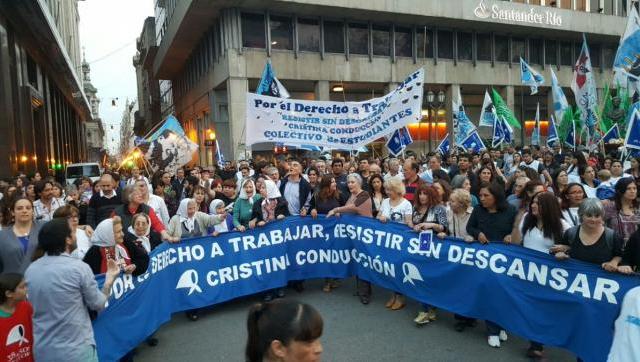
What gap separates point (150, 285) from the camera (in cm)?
504

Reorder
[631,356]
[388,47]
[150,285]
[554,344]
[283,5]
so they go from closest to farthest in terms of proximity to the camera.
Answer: [631,356]
[554,344]
[150,285]
[283,5]
[388,47]

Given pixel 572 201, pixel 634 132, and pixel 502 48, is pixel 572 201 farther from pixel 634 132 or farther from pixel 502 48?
pixel 502 48

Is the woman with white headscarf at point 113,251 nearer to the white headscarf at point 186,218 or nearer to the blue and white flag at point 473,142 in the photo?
the white headscarf at point 186,218

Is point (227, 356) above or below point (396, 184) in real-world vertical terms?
below

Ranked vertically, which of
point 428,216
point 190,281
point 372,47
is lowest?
point 190,281

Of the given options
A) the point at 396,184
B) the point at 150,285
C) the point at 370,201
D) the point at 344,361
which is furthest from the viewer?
the point at 370,201

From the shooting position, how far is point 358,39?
2612 centimetres

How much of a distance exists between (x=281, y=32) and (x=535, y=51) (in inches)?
743

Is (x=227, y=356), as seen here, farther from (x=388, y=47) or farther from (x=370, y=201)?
(x=388, y=47)

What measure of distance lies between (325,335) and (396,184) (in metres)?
2.20

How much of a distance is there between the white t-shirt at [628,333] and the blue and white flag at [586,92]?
11428 mm

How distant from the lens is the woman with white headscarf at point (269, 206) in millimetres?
6645

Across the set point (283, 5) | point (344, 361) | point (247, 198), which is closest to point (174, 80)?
point (283, 5)

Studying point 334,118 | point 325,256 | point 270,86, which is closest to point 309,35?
point 270,86
